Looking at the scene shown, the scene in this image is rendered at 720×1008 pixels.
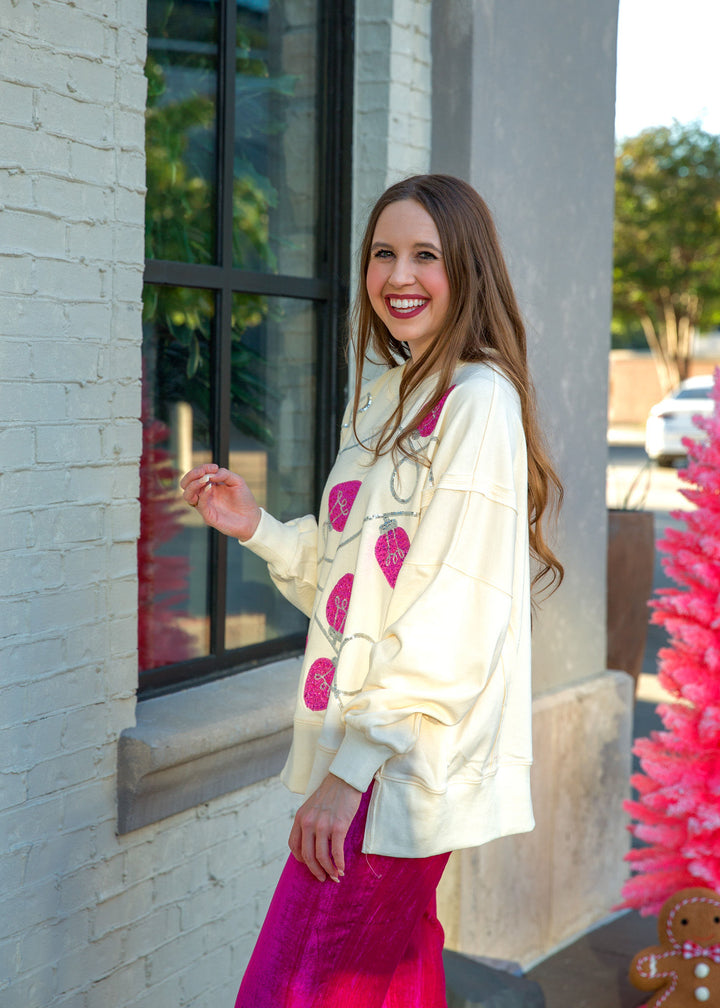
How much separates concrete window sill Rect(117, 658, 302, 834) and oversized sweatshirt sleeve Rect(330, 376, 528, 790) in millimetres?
1051

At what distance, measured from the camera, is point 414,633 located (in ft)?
5.75

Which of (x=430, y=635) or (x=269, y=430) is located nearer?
(x=430, y=635)

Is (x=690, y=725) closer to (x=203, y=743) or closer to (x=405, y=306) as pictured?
(x=203, y=743)

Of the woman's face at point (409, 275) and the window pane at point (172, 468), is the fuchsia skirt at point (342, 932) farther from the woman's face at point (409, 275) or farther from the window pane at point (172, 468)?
the window pane at point (172, 468)

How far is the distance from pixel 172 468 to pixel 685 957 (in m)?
1.98

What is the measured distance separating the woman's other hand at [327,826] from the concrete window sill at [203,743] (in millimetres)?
965

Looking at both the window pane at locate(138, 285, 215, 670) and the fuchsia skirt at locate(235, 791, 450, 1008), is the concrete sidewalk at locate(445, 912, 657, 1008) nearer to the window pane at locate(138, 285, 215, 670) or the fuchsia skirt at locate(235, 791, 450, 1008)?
the window pane at locate(138, 285, 215, 670)

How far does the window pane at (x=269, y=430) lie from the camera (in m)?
3.39

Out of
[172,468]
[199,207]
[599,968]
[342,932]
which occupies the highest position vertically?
[199,207]

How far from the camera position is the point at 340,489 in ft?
6.78

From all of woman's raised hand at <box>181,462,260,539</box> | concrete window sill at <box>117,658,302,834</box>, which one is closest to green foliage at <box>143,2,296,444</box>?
concrete window sill at <box>117,658,302,834</box>

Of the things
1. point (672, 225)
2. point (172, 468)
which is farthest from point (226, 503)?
point (672, 225)

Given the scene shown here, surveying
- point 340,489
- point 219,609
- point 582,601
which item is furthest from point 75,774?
point 582,601

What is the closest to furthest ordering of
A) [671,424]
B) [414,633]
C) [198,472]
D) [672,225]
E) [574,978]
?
1. [414,633]
2. [198,472]
3. [574,978]
4. [671,424]
5. [672,225]
